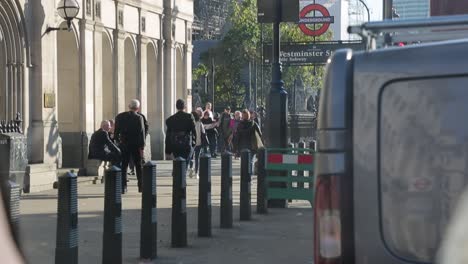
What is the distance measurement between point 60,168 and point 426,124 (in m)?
16.4

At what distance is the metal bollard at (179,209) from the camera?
9852mm

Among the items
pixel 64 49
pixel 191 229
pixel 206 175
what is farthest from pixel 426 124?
pixel 64 49

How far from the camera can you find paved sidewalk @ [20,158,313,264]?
364 inches

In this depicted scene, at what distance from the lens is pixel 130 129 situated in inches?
636

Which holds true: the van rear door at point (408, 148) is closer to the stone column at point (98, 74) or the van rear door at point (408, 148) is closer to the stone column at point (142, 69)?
the stone column at point (98, 74)

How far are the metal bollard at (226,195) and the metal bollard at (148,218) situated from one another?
2.54 metres

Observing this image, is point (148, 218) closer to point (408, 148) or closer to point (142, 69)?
point (408, 148)

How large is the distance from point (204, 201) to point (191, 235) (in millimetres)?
492

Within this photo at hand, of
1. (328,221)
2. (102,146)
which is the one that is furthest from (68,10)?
(328,221)

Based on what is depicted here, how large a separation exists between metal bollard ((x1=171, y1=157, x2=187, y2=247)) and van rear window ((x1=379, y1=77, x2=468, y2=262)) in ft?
21.0

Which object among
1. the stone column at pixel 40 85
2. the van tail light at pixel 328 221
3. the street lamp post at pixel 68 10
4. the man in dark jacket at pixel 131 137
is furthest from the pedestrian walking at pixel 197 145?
the van tail light at pixel 328 221

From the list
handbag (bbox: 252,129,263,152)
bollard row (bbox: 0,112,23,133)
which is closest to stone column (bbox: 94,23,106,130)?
handbag (bbox: 252,129,263,152)

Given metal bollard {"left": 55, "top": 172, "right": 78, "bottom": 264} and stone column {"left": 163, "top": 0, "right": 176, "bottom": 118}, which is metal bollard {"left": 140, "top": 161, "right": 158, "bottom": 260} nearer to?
metal bollard {"left": 55, "top": 172, "right": 78, "bottom": 264}

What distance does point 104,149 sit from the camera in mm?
16875
